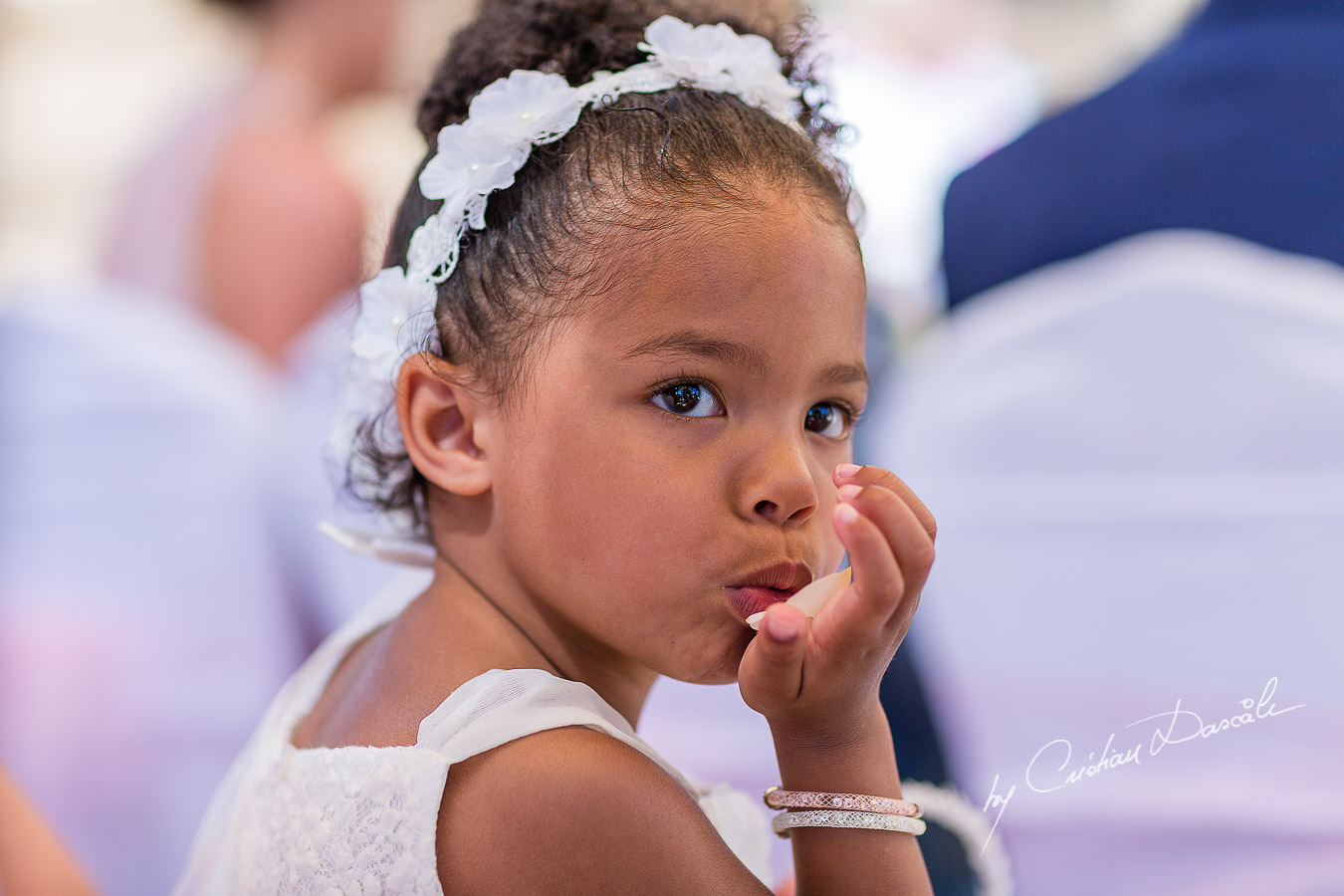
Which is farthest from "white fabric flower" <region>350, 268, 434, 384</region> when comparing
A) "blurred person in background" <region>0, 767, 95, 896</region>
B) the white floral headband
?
"blurred person in background" <region>0, 767, 95, 896</region>

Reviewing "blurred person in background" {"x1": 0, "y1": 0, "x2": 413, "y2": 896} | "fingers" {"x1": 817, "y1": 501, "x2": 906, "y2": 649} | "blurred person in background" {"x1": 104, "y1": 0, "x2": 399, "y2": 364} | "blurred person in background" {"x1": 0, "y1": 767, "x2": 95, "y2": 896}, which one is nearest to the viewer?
"fingers" {"x1": 817, "y1": 501, "x2": 906, "y2": 649}

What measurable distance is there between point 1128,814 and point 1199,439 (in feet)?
0.97

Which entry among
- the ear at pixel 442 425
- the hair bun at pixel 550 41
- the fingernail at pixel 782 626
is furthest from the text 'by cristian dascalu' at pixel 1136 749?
the hair bun at pixel 550 41

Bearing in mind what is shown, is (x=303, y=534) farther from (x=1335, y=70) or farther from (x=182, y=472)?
(x=1335, y=70)

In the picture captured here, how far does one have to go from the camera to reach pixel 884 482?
479 mm

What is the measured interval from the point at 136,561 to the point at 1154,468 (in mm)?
1014

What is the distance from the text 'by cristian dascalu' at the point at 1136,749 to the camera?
596mm

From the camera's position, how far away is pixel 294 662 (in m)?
1.27

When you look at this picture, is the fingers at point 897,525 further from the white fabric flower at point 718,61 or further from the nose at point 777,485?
the white fabric flower at point 718,61

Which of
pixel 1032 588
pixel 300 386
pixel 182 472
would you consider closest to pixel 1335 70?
pixel 1032 588

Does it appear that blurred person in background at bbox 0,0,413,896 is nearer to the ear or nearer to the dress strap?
the ear

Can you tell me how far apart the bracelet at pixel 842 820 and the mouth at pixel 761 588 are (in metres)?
0.09

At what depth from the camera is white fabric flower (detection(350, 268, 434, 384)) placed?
1.96 feet

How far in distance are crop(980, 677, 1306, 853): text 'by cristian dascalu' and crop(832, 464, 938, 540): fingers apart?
0.19 metres
